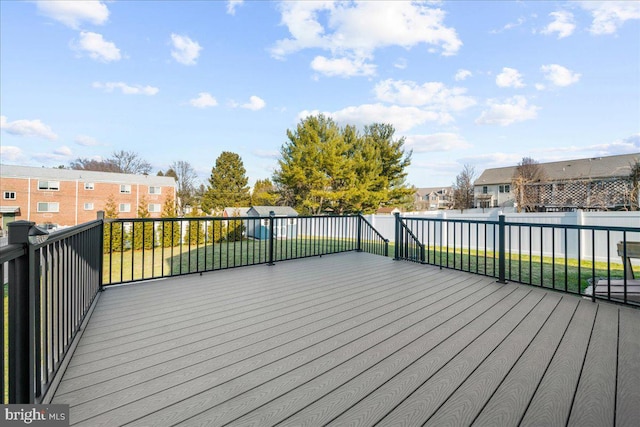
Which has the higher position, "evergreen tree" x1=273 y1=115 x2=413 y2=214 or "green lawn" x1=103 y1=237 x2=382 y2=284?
"evergreen tree" x1=273 y1=115 x2=413 y2=214

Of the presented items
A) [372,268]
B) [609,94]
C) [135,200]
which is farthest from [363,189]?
[135,200]

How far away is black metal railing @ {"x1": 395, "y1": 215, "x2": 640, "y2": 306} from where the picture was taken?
2.99 metres

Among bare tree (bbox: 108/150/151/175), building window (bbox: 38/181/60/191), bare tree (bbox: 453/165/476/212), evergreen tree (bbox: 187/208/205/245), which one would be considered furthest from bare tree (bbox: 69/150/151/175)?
bare tree (bbox: 453/165/476/212)

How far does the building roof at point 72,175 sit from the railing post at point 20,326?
101ft

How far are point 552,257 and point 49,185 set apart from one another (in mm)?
32559

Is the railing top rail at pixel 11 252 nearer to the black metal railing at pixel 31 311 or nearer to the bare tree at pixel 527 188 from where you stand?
the black metal railing at pixel 31 311

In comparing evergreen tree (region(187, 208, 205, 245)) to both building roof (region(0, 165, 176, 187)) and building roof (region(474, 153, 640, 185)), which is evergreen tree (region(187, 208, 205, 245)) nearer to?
building roof (region(0, 165, 176, 187))

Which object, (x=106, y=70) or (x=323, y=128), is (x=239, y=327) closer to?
(x=106, y=70)

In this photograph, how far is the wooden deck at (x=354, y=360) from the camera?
135 centimetres

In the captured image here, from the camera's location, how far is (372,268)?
15.4 ft

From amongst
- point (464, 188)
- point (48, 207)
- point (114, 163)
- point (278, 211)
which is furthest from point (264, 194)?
point (114, 163)

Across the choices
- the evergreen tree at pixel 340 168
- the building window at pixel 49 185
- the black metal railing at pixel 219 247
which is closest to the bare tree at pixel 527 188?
the evergreen tree at pixel 340 168

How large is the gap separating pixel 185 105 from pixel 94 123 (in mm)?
9881

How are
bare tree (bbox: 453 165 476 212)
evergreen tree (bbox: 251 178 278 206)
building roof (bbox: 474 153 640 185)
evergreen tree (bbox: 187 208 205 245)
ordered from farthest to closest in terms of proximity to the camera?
bare tree (bbox: 453 165 476 212) < building roof (bbox: 474 153 640 185) < evergreen tree (bbox: 251 178 278 206) < evergreen tree (bbox: 187 208 205 245)
